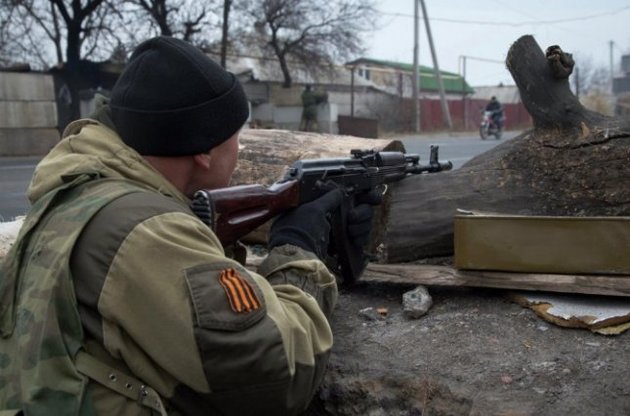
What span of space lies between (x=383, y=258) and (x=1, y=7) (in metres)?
21.5

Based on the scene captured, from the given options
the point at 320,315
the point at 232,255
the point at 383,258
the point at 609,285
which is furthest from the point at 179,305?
the point at 383,258

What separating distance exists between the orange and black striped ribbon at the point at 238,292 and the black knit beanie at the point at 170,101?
364 millimetres

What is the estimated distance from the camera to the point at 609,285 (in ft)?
8.29

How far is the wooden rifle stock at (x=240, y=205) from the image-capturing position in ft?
5.88

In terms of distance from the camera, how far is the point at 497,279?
274 centimetres

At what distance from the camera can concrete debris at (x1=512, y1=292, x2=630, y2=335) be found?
242cm

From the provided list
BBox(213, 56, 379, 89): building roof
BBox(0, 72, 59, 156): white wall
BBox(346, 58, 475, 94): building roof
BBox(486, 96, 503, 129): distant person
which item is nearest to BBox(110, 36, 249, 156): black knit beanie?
BBox(0, 72, 59, 156): white wall

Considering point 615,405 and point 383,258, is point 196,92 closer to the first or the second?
point 615,405

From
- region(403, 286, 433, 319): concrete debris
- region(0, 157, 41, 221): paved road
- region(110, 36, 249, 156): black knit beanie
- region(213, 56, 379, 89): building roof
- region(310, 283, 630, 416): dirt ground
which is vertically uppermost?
region(213, 56, 379, 89): building roof

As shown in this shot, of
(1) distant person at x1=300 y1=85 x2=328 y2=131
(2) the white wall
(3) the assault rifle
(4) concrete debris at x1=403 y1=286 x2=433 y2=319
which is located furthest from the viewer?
(1) distant person at x1=300 y1=85 x2=328 y2=131

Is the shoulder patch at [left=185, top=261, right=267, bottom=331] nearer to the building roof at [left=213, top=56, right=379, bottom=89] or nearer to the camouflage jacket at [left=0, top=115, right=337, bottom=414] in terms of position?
the camouflage jacket at [left=0, top=115, right=337, bottom=414]

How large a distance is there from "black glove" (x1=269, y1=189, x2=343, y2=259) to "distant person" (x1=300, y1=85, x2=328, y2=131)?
24.9 m

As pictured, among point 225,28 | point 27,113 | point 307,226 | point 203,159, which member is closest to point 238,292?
point 203,159

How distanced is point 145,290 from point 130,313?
6cm
